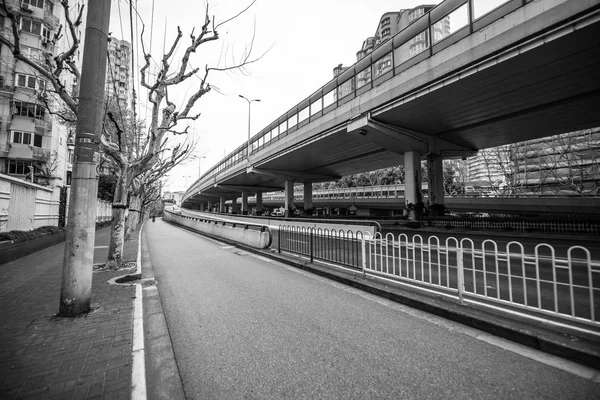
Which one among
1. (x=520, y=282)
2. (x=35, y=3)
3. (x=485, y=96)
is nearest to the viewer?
(x=520, y=282)

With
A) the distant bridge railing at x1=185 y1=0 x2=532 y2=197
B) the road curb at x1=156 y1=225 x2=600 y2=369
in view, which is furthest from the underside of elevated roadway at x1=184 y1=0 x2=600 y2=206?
the road curb at x1=156 y1=225 x2=600 y2=369

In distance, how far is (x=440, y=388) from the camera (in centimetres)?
249

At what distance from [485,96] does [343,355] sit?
49.9 feet

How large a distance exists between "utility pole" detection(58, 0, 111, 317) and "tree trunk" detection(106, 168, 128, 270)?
4020mm

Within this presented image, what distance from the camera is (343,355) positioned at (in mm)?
3074

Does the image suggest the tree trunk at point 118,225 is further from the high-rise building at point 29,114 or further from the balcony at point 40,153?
the balcony at point 40,153

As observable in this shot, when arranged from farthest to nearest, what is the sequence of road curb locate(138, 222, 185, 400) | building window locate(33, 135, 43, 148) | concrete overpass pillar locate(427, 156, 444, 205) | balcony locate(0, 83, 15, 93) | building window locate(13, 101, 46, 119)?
1. building window locate(33, 135, 43, 148)
2. building window locate(13, 101, 46, 119)
3. balcony locate(0, 83, 15, 93)
4. concrete overpass pillar locate(427, 156, 444, 205)
5. road curb locate(138, 222, 185, 400)

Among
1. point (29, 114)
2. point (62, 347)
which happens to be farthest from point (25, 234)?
point (29, 114)

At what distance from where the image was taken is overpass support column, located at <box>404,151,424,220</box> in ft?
63.3

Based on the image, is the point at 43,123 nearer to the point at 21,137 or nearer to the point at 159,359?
the point at 21,137

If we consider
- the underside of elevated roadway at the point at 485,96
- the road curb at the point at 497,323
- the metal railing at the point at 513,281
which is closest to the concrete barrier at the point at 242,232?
the metal railing at the point at 513,281

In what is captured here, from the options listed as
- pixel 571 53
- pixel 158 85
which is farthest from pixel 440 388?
pixel 571 53

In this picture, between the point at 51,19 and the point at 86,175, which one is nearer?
the point at 86,175

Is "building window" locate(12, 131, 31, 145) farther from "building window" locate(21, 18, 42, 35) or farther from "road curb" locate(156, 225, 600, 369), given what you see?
"road curb" locate(156, 225, 600, 369)
